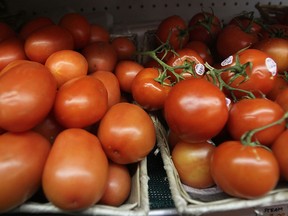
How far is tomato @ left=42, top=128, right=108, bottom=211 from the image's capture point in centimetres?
50

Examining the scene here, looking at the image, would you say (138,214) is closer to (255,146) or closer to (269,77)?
(255,146)

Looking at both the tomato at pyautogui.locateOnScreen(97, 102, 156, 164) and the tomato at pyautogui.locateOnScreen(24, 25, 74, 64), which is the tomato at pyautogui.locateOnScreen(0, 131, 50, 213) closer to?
the tomato at pyautogui.locateOnScreen(97, 102, 156, 164)

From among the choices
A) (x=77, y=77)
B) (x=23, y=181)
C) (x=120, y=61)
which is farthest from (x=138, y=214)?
(x=120, y=61)

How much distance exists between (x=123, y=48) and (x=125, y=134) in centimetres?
43

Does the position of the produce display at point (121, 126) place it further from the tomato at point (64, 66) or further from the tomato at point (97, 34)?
the tomato at point (97, 34)

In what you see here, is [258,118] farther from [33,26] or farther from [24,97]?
[33,26]

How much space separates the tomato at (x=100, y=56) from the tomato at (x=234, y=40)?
0.33 meters

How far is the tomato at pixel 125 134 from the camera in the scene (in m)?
0.60

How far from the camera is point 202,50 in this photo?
0.93 m

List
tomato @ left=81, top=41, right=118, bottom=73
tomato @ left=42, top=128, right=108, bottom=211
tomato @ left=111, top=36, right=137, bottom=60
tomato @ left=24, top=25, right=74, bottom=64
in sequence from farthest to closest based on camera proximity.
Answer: tomato @ left=111, top=36, right=137, bottom=60
tomato @ left=81, top=41, right=118, bottom=73
tomato @ left=24, top=25, right=74, bottom=64
tomato @ left=42, top=128, right=108, bottom=211

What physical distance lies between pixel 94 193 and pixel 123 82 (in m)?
0.40

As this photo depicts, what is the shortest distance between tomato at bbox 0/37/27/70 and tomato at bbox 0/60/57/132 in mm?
171

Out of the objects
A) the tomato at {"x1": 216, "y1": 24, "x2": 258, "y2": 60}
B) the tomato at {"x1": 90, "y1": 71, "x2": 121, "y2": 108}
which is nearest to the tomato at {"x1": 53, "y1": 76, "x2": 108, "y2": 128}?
the tomato at {"x1": 90, "y1": 71, "x2": 121, "y2": 108}

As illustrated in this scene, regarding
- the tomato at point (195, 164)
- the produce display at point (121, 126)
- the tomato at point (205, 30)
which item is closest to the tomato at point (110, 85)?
the produce display at point (121, 126)
